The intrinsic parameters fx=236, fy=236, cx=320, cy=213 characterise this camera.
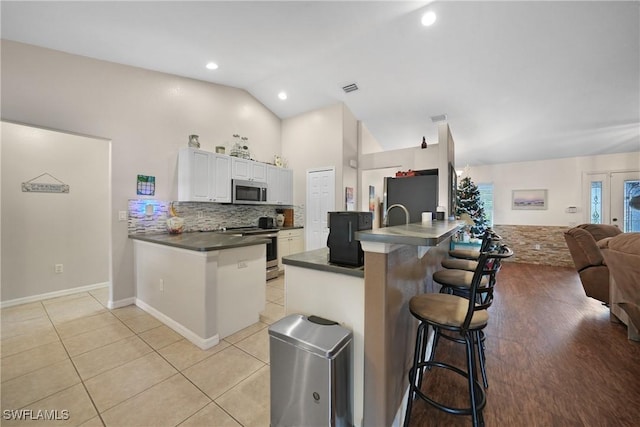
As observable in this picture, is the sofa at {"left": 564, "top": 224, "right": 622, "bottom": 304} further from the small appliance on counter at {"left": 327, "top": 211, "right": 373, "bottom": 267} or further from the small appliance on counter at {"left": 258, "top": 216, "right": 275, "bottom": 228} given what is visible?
the small appliance on counter at {"left": 258, "top": 216, "right": 275, "bottom": 228}

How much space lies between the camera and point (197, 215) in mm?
3918

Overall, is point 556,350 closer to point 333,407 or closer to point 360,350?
point 360,350

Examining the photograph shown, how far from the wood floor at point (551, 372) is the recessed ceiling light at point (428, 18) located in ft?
11.9

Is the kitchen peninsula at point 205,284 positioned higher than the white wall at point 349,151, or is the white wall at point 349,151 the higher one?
the white wall at point 349,151

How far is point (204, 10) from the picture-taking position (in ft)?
8.19

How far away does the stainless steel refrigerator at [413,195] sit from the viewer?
339cm

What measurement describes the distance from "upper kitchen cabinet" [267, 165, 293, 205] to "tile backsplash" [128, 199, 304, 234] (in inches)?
13.2

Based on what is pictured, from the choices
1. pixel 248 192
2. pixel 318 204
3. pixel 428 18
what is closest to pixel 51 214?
pixel 248 192

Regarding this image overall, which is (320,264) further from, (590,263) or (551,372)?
(590,263)

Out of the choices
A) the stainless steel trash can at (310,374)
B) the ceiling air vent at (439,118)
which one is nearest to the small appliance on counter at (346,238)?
the stainless steel trash can at (310,374)

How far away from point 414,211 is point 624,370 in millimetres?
2304

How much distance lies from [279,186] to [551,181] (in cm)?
677

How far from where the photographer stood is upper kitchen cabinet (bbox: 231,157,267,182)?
4.12 metres

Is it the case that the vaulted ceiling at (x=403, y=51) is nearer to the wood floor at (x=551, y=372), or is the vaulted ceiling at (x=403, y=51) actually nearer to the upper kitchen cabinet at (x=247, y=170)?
the upper kitchen cabinet at (x=247, y=170)
